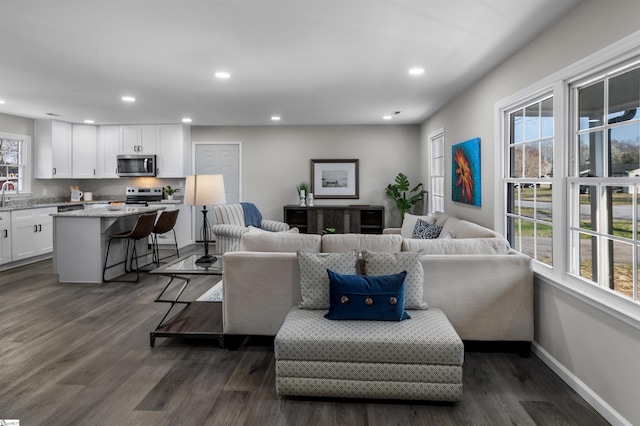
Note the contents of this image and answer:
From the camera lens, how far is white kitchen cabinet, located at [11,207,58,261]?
573cm

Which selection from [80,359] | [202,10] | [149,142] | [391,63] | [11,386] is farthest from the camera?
[149,142]

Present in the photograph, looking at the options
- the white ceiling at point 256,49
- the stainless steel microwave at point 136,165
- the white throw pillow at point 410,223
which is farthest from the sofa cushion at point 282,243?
the stainless steel microwave at point 136,165

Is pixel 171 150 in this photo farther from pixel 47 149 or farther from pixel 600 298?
pixel 600 298

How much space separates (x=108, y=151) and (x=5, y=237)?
2.56 m

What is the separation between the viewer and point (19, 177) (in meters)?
6.57

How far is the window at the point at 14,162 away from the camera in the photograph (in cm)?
629

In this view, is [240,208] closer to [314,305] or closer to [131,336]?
[131,336]

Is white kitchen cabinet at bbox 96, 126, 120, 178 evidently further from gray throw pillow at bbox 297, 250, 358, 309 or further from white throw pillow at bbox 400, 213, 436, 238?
gray throw pillow at bbox 297, 250, 358, 309

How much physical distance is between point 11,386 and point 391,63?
3.83 metres

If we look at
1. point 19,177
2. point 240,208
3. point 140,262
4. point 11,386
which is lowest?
point 11,386

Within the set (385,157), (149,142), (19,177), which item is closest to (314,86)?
(385,157)

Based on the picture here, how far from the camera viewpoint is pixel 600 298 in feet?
7.30

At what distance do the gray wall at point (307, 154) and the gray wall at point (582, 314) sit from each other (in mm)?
3671

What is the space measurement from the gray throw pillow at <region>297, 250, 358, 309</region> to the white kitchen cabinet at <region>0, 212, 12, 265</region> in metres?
5.08
